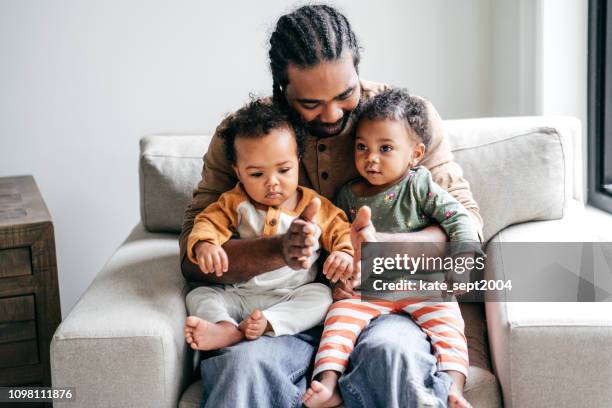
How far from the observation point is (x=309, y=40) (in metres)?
1.67

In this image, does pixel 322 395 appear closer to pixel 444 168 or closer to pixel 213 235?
pixel 213 235

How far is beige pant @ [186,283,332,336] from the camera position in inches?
63.3

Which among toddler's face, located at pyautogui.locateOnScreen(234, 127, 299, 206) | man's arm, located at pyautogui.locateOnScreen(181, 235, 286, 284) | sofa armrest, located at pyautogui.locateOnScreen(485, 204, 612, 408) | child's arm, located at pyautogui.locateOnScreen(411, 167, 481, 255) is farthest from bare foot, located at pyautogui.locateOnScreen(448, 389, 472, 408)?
toddler's face, located at pyautogui.locateOnScreen(234, 127, 299, 206)

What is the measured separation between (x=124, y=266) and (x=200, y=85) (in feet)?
2.99

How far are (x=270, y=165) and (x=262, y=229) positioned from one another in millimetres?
156

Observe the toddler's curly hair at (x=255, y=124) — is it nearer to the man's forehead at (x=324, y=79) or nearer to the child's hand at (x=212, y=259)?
the man's forehead at (x=324, y=79)

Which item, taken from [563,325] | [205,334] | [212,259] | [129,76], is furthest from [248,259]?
[129,76]

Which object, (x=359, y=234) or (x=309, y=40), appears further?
(x=309, y=40)

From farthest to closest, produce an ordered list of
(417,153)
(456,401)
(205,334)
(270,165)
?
(417,153) < (270,165) < (205,334) < (456,401)

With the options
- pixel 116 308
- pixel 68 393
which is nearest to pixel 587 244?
pixel 116 308

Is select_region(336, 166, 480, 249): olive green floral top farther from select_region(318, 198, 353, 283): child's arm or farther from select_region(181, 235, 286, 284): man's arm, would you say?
select_region(181, 235, 286, 284): man's arm

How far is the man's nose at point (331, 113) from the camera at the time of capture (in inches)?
66.6

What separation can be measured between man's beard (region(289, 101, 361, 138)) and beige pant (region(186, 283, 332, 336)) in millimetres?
361

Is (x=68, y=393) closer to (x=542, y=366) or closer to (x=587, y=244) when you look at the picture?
(x=542, y=366)
